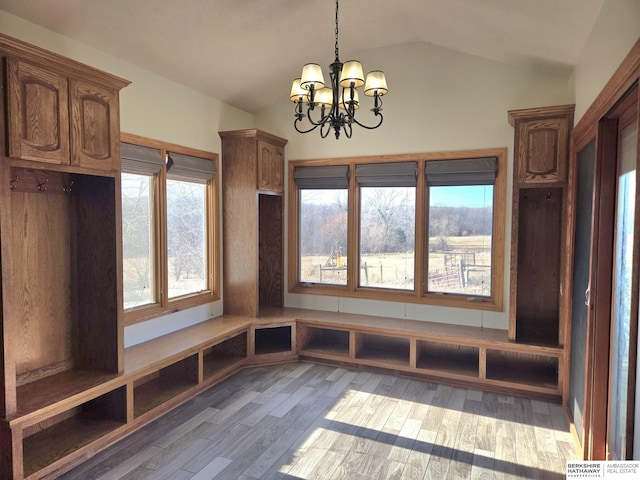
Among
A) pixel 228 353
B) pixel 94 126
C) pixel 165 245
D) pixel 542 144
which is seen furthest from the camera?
pixel 228 353

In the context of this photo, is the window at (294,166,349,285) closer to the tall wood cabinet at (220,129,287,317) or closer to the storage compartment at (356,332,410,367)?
the tall wood cabinet at (220,129,287,317)

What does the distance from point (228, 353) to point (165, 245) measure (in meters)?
1.29

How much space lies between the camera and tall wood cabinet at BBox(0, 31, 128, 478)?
7.45ft

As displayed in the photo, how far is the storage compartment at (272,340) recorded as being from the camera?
4.50 metres

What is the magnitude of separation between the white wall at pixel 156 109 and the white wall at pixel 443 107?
1239mm

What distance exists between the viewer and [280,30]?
143 inches

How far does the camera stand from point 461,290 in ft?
13.9

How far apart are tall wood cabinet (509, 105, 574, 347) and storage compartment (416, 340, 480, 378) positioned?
1.70ft

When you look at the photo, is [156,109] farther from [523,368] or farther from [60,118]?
[523,368]

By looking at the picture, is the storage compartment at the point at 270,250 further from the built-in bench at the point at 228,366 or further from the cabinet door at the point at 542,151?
the cabinet door at the point at 542,151

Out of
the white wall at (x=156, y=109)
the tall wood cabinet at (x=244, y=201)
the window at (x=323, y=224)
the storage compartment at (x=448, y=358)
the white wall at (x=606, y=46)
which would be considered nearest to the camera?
the white wall at (x=606, y=46)

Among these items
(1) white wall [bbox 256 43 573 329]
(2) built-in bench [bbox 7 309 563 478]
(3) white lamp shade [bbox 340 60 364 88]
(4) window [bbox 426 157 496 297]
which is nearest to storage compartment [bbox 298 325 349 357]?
(2) built-in bench [bbox 7 309 563 478]

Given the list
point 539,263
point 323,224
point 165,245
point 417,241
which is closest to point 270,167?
point 323,224

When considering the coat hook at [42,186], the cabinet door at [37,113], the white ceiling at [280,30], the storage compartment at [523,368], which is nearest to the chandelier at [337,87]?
the white ceiling at [280,30]
